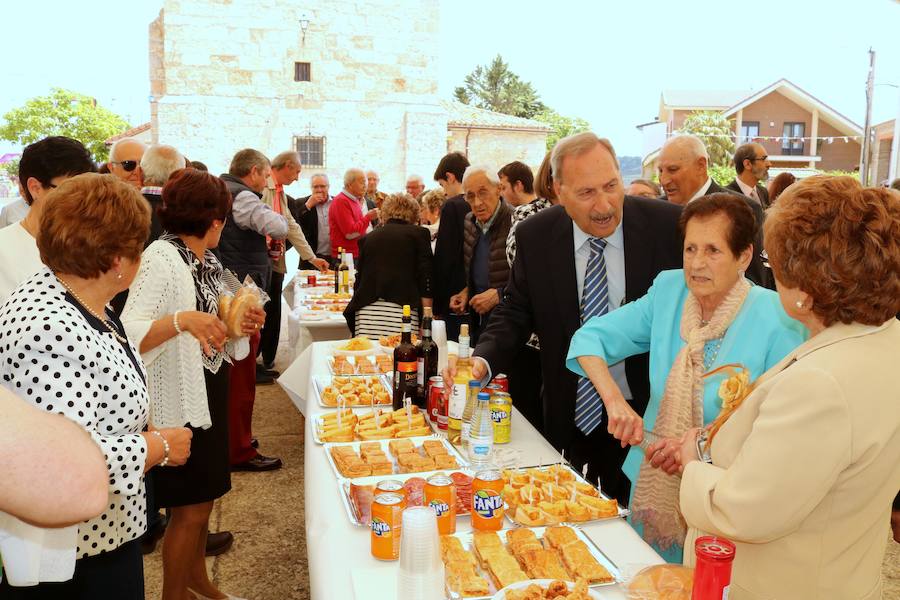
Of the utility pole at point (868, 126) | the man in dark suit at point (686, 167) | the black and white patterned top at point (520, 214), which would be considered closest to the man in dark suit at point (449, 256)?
the black and white patterned top at point (520, 214)

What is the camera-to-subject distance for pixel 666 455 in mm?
1659

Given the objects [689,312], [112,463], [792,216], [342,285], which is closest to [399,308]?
[342,285]

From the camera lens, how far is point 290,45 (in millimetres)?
18922

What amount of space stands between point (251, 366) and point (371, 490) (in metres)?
2.74

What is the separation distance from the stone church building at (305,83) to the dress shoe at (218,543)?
16759 millimetres

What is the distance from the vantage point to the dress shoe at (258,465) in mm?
4164

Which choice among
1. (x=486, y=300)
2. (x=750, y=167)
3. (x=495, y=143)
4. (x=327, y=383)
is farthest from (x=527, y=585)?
(x=495, y=143)

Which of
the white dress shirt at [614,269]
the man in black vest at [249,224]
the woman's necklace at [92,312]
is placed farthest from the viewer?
the man in black vest at [249,224]

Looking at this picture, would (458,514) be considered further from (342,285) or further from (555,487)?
(342,285)

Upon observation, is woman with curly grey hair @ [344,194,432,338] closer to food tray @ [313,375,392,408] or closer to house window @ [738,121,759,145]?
food tray @ [313,375,392,408]

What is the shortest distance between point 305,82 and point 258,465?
55.8ft

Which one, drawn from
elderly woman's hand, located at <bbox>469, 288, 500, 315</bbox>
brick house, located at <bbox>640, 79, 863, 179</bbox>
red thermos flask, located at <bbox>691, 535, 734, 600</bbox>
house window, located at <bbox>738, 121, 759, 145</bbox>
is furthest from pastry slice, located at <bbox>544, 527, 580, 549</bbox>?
house window, located at <bbox>738, 121, 759, 145</bbox>

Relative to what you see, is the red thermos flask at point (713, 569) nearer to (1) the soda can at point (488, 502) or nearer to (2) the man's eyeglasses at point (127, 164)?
(1) the soda can at point (488, 502)

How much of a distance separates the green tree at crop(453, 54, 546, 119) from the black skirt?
55.6 metres
